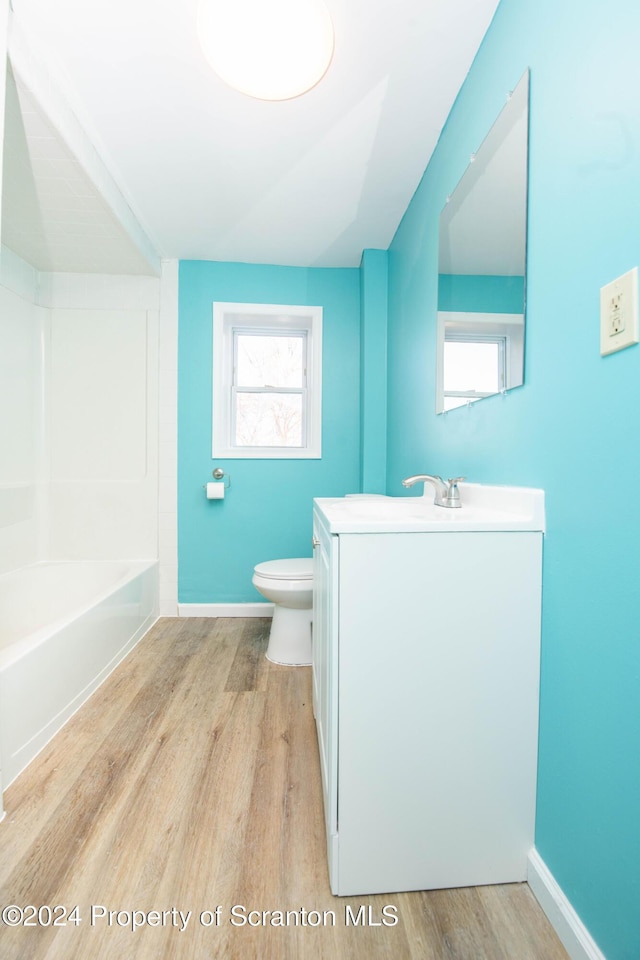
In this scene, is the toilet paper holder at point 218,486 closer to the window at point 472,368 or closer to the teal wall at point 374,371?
the teal wall at point 374,371

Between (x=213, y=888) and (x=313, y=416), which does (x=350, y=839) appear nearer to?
(x=213, y=888)

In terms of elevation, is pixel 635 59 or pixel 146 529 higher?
pixel 635 59

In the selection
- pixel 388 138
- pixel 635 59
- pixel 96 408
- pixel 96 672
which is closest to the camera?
pixel 635 59

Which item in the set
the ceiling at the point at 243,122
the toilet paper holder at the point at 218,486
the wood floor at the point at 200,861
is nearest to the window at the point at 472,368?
the ceiling at the point at 243,122

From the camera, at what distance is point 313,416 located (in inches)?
108

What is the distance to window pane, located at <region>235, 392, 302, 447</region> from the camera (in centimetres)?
281

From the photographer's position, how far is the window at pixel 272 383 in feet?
9.00

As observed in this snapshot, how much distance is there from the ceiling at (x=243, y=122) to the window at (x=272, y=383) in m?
0.52

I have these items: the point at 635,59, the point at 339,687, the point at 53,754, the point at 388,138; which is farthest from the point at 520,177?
the point at 53,754

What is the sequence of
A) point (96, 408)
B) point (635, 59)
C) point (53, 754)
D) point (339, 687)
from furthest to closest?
1. point (96, 408)
2. point (53, 754)
3. point (339, 687)
4. point (635, 59)

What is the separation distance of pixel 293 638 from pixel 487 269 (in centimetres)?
177

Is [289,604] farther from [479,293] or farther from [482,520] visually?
[479,293]

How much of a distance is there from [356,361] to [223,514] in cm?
135

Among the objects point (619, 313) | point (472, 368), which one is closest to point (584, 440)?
point (619, 313)
